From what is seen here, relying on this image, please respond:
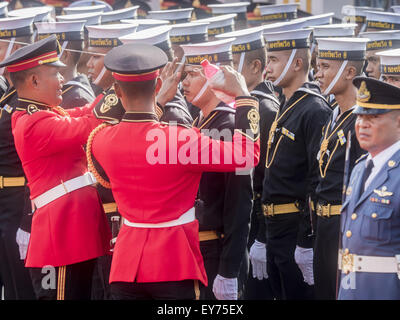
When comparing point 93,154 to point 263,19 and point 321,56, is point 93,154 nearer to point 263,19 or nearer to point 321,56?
point 321,56

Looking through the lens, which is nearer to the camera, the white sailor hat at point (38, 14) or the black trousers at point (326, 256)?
the black trousers at point (326, 256)

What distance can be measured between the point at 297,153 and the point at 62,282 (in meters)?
2.02

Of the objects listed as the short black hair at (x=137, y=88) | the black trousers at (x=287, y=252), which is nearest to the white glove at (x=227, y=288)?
the black trousers at (x=287, y=252)

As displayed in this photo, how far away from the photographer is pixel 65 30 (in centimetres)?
714

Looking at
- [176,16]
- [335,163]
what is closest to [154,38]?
[335,163]

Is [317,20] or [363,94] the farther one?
[317,20]

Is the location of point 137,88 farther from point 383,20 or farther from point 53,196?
point 383,20

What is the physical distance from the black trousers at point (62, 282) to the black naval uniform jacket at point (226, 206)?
78 centimetres

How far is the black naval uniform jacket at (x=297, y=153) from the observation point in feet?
19.7

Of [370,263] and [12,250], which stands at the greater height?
[370,263]

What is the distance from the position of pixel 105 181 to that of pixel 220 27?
4.20 metres

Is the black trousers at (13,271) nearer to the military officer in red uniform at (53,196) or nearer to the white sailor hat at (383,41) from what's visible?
the military officer in red uniform at (53,196)

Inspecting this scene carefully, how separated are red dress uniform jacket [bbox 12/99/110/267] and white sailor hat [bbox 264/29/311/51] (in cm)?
195
